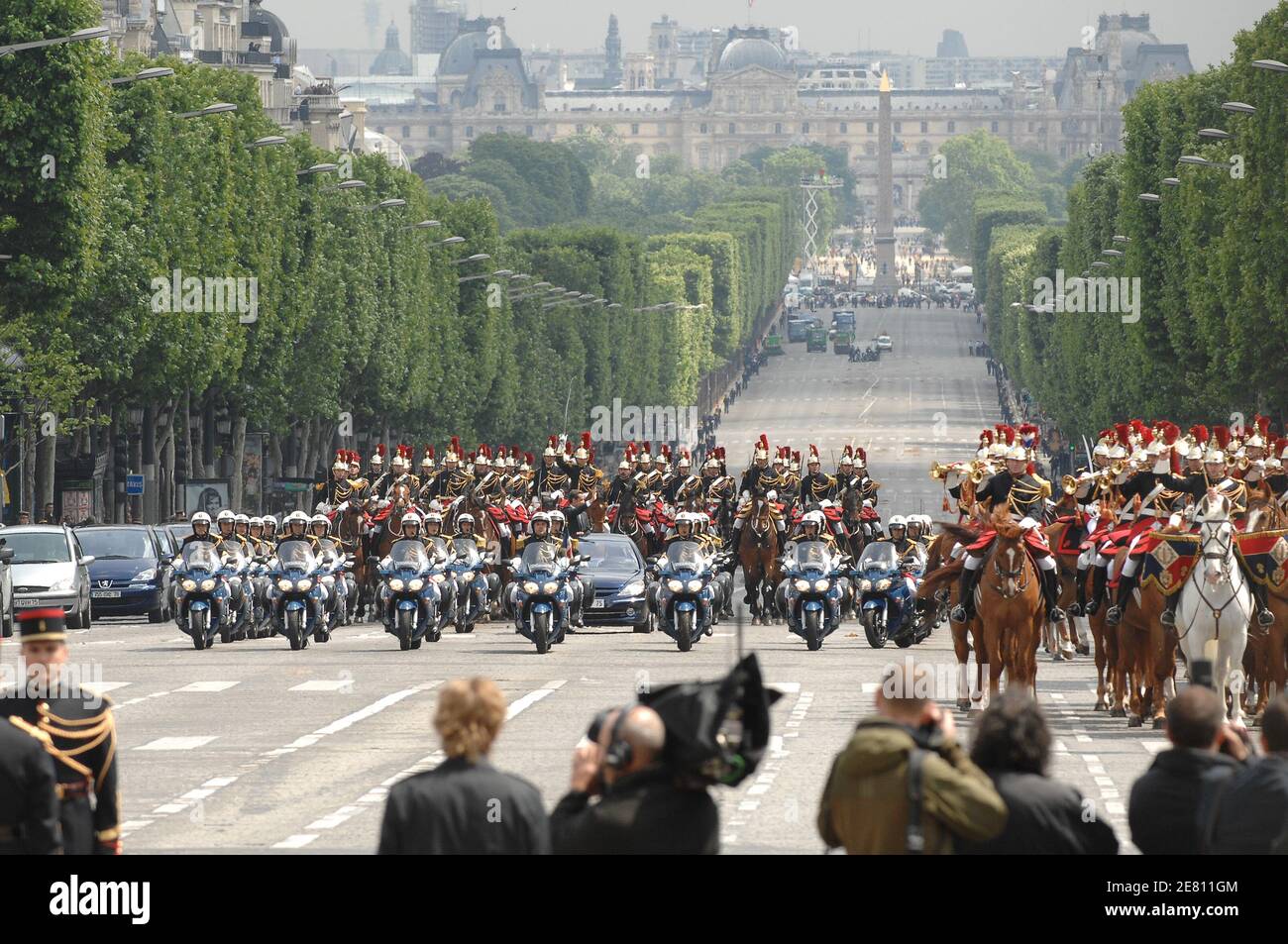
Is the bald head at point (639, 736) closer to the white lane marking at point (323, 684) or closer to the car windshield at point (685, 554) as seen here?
the white lane marking at point (323, 684)

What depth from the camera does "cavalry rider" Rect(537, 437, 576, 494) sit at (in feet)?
177

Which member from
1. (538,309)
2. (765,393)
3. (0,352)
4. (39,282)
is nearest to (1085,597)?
(39,282)

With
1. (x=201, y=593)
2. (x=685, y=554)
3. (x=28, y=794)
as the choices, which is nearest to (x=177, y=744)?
(x=28, y=794)

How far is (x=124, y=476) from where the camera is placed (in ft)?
246

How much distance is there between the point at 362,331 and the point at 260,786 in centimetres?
6371

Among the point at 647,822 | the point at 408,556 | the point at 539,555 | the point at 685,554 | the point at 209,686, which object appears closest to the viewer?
the point at 647,822

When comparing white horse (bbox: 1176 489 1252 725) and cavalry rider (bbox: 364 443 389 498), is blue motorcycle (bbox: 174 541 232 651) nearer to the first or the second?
cavalry rider (bbox: 364 443 389 498)

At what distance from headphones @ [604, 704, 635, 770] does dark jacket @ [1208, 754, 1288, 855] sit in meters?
2.51

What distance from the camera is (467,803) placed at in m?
12.1

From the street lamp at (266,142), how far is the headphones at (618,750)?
5706cm

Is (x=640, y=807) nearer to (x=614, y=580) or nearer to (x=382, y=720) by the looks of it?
(x=382, y=720)

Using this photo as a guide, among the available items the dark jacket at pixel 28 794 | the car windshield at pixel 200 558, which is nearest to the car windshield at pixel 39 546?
the car windshield at pixel 200 558

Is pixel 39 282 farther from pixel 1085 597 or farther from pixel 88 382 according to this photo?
pixel 1085 597

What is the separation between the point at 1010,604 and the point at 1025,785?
1547cm
